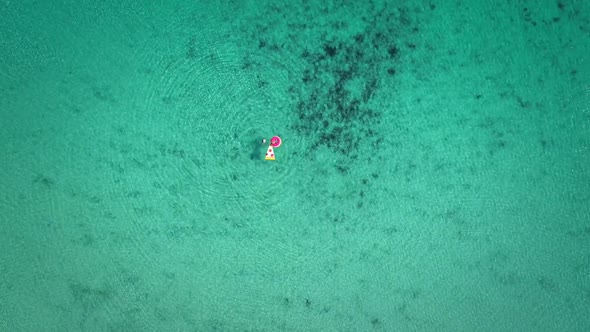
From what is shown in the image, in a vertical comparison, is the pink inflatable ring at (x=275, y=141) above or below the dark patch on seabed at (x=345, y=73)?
below

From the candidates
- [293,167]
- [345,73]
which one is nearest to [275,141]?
[293,167]

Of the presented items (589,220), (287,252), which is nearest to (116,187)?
(287,252)

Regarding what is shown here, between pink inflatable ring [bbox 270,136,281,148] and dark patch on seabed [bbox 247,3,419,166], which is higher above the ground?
dark patch on seabed [bbox 247,3,419,166]

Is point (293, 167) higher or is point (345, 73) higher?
point (345, 73)

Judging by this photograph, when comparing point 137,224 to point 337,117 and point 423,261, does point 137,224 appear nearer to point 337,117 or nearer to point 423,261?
point 337,117

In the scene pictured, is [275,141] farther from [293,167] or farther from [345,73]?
[345,73]
